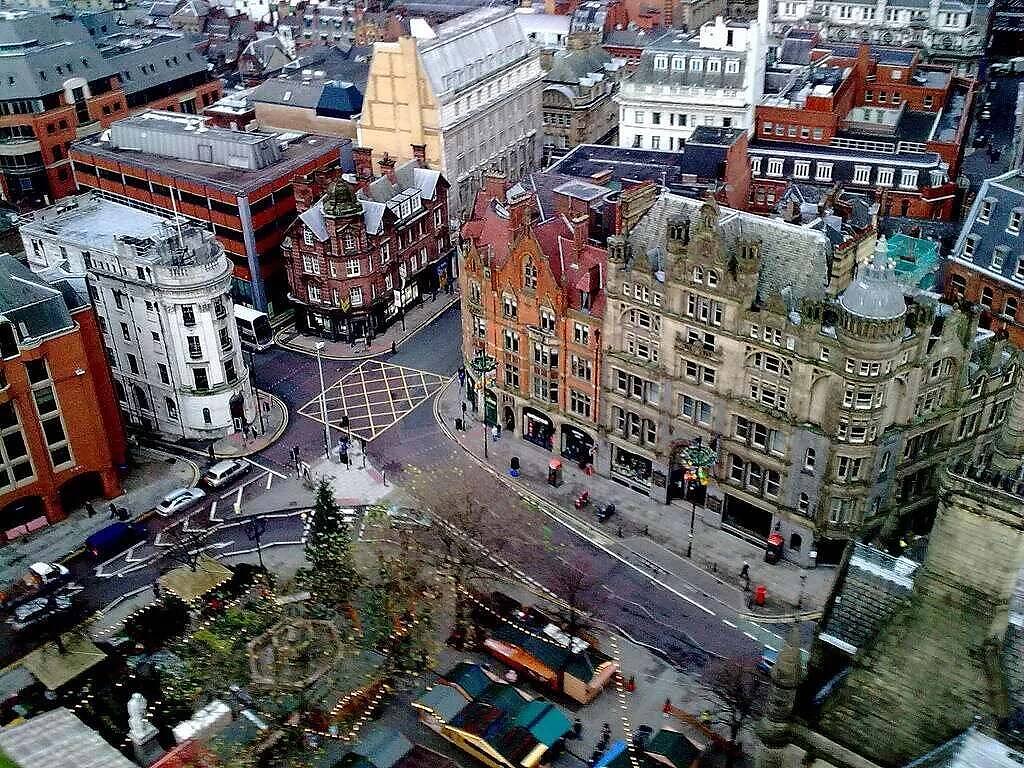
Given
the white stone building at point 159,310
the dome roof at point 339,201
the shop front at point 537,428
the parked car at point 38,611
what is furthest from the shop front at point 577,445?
the parked car at point 38,611

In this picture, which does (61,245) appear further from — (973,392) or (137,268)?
(973,392)

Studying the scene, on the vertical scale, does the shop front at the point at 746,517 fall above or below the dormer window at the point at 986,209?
below

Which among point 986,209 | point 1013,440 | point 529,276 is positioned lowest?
point 529,276

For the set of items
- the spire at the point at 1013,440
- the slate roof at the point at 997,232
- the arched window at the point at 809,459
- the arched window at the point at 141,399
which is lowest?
the arched window at the point at 141,399

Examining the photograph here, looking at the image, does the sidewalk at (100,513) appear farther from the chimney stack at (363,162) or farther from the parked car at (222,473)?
the chimney stack at (363,162)

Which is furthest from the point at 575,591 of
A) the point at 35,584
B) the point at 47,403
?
the point at 47,403

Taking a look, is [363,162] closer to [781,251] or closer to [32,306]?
[32,306]

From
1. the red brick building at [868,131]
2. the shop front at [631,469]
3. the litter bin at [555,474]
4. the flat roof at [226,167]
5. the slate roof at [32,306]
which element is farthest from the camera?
the red brick building at [868,131]
